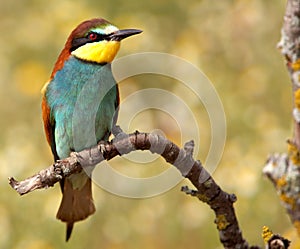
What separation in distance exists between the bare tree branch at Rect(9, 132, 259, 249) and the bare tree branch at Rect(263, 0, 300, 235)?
289 mm

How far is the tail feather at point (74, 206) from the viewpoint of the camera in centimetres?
227

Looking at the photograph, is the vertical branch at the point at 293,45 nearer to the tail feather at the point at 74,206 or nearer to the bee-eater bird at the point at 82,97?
the bee-eater bird at the point at 82,97

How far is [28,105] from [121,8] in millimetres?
678

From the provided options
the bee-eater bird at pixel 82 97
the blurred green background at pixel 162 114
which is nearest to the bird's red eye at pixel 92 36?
the bee-eater bird at pixel 82 97

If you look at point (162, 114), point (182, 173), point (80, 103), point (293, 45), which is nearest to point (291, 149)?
point (293, 45)

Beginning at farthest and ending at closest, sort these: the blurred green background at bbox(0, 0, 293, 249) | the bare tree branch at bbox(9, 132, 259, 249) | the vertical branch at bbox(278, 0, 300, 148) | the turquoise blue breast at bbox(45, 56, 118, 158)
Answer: the blurred green background at bbox(0, 0, 293, 249)
the turquoise blue breast at bbox(45, 56, 118, 158)
the bare tree branch at bbox(9, 132, 259, 249)
the vertical branch at bbox(278, 0, 300, 148)

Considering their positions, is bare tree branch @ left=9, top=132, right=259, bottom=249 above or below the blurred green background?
below

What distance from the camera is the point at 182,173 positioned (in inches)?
57.6

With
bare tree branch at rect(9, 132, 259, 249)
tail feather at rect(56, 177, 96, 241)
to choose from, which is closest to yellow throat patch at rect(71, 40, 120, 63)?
tail feather at rect(56, 177, 96, 241)

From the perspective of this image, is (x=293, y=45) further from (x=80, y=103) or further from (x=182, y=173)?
(x=80, y=103)

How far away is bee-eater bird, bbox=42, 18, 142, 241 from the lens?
2254 mm

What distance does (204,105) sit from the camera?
2961 millimetres

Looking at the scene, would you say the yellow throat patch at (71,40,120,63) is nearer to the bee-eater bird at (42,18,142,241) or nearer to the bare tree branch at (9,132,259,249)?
the bee-eater bird at (42,18,142,241)

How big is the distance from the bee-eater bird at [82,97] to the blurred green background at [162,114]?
0.36 metres
